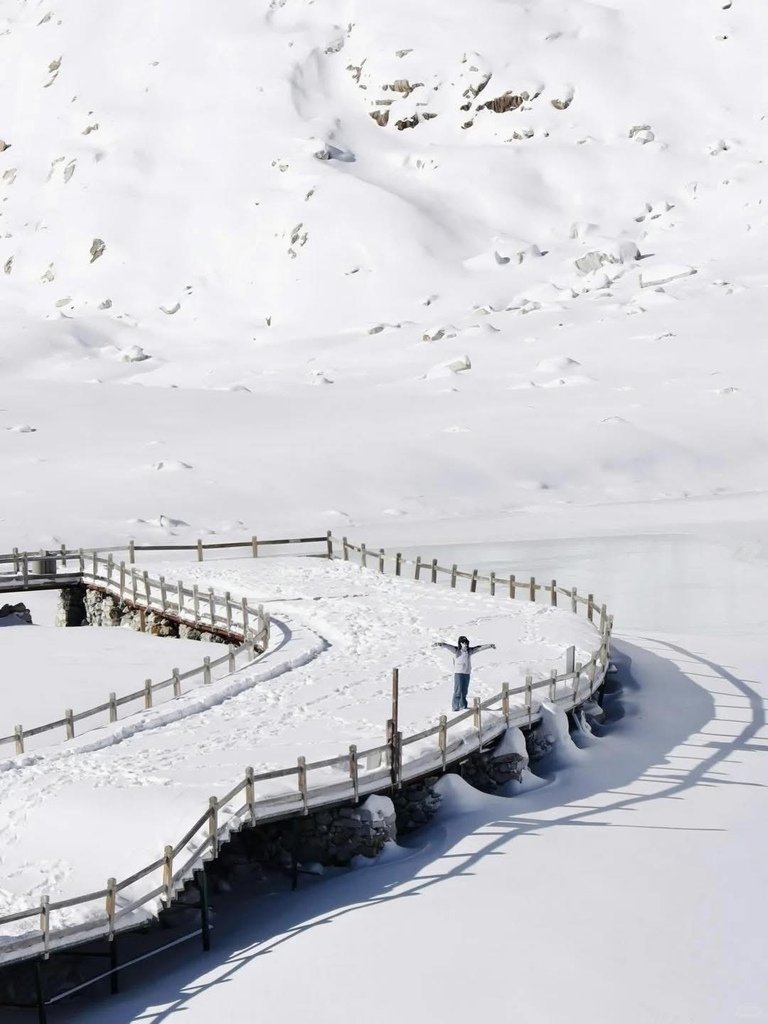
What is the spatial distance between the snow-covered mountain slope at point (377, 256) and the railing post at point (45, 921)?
33118mm

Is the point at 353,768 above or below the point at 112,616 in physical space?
below

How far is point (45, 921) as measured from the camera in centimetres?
1436

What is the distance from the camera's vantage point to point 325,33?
16200 centimetres

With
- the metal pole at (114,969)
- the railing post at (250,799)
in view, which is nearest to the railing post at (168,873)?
the metal pole at (114,969)

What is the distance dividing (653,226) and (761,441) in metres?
56.6

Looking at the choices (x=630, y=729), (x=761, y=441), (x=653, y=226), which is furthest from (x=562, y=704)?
(x=653, y=226)

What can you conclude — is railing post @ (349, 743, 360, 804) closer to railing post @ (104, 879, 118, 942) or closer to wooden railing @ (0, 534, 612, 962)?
wooden railing @ (0, 534, 612, 962)

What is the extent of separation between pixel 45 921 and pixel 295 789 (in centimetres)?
412

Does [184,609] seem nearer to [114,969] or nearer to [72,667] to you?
[72,667]

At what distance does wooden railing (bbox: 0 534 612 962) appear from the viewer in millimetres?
14828

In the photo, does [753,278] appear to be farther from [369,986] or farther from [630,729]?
[369,986]

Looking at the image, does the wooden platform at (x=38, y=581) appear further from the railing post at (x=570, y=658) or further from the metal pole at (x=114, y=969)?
the metal pole at (x=114, y=969)

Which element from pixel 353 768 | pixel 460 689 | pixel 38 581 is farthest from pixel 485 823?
pixel 38 581

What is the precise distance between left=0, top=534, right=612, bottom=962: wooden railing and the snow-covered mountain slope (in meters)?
27.9
